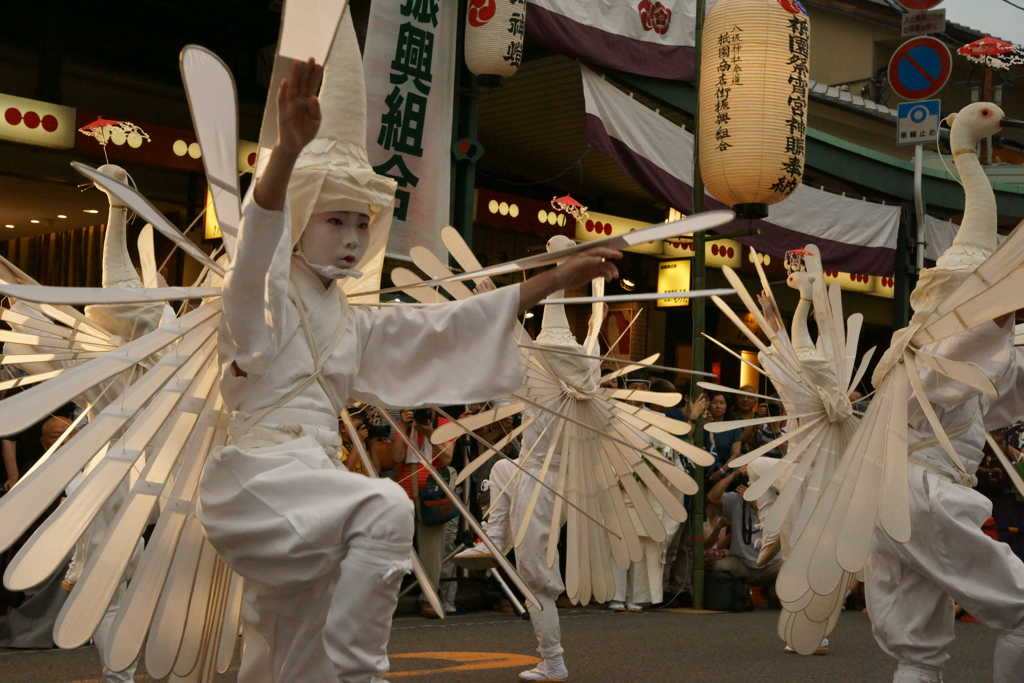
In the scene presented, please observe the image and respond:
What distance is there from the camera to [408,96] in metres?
8.23

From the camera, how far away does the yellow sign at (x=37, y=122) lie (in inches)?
339

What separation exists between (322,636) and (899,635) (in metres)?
2.19

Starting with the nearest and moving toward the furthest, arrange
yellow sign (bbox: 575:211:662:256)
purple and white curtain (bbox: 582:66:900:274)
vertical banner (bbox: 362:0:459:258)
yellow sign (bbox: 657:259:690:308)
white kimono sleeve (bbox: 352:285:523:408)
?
white kimono sleeve (bbox: 352:285:523:408) < vertical banner (bbox: 362:0:459:258) < purple and white curtain (bbox: 582:66:900:274) < yellow sign (bbox: 575:211:662:256) < yellow sign (bbox: 657:259:690:308)

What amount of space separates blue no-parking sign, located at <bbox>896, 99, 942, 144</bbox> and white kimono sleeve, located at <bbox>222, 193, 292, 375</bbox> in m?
9.83

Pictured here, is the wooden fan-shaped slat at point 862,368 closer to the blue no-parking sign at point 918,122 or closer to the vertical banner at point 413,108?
the vertical banner at point 413,108

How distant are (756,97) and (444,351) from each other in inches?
214

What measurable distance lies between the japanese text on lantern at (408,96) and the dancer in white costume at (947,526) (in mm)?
4453

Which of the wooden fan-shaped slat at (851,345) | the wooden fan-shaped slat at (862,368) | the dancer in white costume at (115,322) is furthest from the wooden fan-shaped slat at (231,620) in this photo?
the wooden fan-shaped slat at (851,345)

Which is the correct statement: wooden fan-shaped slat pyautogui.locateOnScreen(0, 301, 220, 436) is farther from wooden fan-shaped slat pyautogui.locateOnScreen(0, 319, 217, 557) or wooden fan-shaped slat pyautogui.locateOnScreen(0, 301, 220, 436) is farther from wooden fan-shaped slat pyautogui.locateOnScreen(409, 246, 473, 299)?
wooden fan-shaped slat pyautogui.locateOnScreen(409, 246, 473, 299)

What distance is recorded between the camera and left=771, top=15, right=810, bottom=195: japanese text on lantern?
8.31 m

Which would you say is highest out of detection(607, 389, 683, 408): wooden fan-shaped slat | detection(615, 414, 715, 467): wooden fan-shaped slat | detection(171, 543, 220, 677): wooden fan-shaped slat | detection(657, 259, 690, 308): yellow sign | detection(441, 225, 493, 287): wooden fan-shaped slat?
detection(657, 259, 690, 308): yellow sign

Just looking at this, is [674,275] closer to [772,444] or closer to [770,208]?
[770,208]

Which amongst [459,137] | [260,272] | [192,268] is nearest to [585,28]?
[459,137]

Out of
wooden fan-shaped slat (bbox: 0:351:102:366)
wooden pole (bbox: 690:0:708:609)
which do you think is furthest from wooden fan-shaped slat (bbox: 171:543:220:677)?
wooden pole (bbox: 690:0:708:609)
